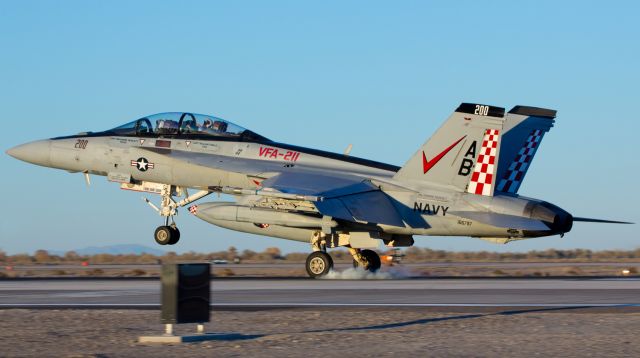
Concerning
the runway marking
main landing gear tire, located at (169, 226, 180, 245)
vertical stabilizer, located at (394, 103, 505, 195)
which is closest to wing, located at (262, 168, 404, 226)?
vertical stabilizer, located at (394, 103, 505, 195)

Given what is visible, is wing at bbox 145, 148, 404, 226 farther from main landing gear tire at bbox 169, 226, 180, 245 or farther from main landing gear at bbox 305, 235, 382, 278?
main landing gear tire at bbox 169, 226, 180, 245

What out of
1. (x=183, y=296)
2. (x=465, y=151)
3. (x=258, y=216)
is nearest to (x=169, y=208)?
(x=258, y=216)

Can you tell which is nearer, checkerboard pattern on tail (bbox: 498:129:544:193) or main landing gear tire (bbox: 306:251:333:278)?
main landing gear tire (bbox: 306:251:333:278)

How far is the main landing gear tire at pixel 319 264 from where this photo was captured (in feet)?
88.1

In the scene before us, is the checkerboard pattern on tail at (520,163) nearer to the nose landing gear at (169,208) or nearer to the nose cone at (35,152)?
the nose landing gear at (169,208)

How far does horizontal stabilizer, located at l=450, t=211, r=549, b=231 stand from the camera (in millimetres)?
24703

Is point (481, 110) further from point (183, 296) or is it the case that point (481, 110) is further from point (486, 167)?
point (183, 296)

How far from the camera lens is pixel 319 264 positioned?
26938mm

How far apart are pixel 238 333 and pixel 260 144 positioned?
1652 cm

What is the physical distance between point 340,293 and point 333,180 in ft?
23.6

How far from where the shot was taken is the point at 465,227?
1012 inches

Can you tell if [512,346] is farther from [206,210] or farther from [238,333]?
[206,210]

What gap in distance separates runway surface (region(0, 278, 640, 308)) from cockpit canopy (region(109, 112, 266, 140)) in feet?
17.6

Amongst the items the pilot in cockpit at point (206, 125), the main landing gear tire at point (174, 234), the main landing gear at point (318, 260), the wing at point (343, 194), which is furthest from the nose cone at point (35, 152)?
the main landing gear at point (318, 260)
